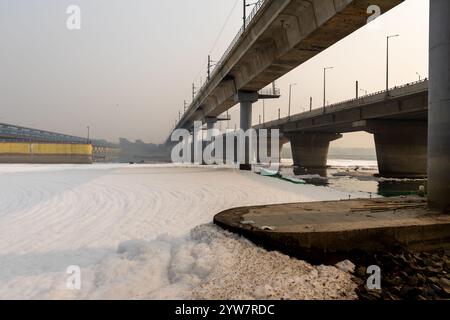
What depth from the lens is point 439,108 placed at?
786 cm

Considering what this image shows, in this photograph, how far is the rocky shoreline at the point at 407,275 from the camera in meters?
4.40

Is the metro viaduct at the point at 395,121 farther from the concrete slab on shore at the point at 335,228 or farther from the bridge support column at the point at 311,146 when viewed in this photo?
the concrete slab on shore at the point at 335,228

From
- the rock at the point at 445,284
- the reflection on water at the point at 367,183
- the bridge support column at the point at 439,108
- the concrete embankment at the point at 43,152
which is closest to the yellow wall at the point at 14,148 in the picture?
the concrete embankment at the point at 43,152

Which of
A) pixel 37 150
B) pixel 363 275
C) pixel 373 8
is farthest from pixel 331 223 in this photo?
pixel 37 150

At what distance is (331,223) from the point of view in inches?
241

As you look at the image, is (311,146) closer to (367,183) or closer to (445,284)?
(367,183)

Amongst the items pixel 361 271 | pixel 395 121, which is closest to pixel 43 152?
pixel 395 121

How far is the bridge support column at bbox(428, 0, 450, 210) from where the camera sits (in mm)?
7691

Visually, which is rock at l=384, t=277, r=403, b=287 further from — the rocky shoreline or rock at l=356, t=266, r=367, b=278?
rock at l=356, t=266, r=367, b=278

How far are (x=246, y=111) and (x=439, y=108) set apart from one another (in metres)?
25.3

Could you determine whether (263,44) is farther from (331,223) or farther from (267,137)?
(267,137)

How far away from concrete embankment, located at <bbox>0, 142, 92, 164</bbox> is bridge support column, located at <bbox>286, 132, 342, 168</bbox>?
136ft

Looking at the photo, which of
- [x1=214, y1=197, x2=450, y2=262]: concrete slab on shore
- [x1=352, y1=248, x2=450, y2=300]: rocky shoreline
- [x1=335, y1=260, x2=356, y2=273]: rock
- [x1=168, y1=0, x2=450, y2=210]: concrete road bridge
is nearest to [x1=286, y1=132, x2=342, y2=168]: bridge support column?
[x1=168, y1=0, x2=450, y2=210]: concrete road bridge
